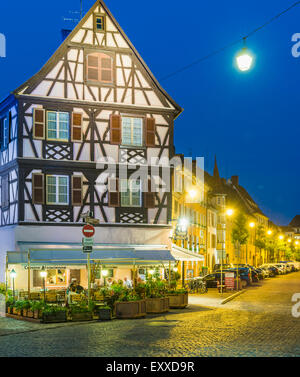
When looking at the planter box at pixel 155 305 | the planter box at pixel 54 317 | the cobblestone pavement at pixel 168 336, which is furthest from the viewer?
the planter box at pixel 155 305

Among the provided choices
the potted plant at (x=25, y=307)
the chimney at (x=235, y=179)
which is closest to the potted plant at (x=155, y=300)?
the potted plant at (x=25, y=307)

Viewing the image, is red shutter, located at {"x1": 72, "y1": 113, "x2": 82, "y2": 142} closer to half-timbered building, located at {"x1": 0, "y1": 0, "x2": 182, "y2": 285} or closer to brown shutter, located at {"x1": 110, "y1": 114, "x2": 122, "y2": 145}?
half-timbered building, located at {"x1": 0, "y1": 0, "x2": 182, "y2": 285}

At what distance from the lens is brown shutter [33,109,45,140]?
30.2 metres

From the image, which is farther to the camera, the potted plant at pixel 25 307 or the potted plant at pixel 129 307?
the potted plant at pixel 129 307

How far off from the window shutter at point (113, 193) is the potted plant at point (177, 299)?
27.4 ft

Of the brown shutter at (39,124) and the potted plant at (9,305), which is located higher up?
the brown shutter at (39,124)

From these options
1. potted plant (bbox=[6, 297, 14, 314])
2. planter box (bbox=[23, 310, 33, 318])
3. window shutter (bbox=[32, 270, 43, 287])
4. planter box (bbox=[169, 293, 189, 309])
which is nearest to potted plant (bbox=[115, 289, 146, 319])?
planter box (bbox=[23, 310, 33, 318])

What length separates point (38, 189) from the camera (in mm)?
30016

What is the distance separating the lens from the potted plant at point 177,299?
24.2 m

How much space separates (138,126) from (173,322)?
51.7ft

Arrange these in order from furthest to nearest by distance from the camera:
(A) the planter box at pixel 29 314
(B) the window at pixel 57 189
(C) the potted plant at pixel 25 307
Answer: (B) the window at pixel 57 189
(C) the potted plant at pixel 25 307
(A) the planter box at pixel 29 314

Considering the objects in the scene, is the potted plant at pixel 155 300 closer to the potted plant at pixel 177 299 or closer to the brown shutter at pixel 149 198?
the potted plant at pixel 177 299

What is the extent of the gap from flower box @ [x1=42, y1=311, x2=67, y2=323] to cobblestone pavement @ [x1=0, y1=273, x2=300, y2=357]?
0.53m
